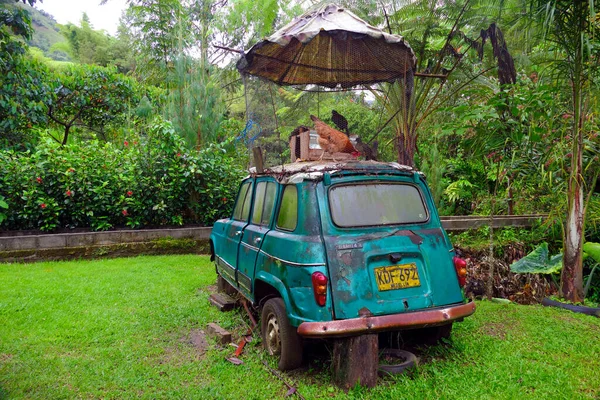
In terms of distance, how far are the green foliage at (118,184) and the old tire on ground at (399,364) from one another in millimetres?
6072

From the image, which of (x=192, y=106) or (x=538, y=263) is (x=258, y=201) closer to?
(x=538, y=263)

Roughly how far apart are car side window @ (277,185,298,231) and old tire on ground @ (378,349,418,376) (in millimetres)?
1325

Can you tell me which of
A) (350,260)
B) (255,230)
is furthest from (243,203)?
(350,260)

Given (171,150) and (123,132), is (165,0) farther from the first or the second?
(171,150)

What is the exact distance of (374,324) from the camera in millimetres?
3121

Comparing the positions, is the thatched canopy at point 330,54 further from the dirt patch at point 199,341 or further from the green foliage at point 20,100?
the green foliage at point 20,100

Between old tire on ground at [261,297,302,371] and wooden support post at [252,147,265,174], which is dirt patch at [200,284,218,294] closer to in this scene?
wooden support post at [252,147,265,174]

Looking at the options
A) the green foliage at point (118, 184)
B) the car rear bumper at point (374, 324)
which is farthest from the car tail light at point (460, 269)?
the green foliage at point (118, 184)

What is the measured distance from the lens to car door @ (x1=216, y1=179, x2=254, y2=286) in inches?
189

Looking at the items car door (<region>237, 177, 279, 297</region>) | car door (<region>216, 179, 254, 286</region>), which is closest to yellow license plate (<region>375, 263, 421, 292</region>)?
car door (<region>237, 177, 279, 297</region>)

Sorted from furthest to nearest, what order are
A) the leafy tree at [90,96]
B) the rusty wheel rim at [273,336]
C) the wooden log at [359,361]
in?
the leafy tree at [90,96] → the rusty wheel rim at [273,336] → the wooden log at [359,361]

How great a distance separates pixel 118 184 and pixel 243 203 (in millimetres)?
4603

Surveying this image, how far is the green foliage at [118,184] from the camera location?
806 centimetres

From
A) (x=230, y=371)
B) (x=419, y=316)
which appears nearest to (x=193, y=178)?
(x=230, y=371)
